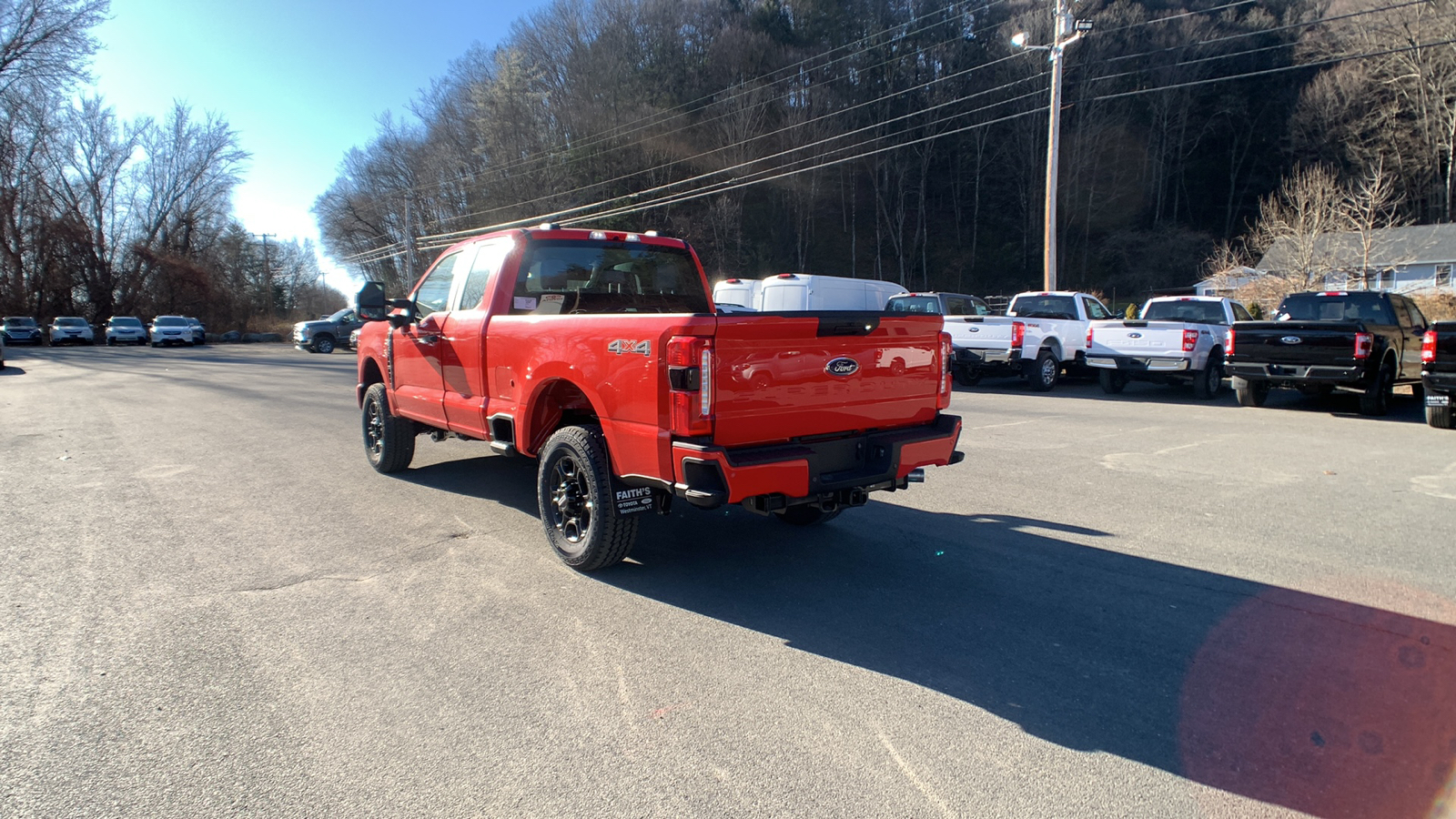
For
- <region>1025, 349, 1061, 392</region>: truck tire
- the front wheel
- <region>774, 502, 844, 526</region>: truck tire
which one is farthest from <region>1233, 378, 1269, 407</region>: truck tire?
<region>774, 502, 844, 526</region>: truck tire

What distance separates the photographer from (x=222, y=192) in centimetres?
6038

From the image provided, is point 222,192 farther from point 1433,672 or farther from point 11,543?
point 1433,672

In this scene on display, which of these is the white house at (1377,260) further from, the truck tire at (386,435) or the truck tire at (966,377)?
the truck tire at (386,435)

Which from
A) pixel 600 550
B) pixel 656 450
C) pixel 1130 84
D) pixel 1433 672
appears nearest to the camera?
pixel 1433 672

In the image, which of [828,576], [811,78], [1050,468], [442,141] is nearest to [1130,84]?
[811,78]

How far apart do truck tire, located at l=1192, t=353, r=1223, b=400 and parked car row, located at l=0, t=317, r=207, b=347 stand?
1851 inches

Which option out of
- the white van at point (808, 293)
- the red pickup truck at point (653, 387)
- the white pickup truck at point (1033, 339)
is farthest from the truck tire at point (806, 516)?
the white pickup truck at point (1033, 339)

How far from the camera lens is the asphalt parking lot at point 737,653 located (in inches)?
109

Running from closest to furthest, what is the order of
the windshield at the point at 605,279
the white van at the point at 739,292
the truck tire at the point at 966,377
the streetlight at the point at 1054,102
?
the windshield at the point at 605,279, the truck tire at the point at 966,377, the white van at the point at 739,292, the streetlight at the point at 1054,102

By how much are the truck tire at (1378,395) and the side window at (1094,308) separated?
5991mm

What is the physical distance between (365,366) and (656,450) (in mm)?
5246

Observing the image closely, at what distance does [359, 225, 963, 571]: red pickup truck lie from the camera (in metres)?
4.05

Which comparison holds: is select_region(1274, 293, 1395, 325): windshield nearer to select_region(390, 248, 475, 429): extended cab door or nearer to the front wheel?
the front wheel

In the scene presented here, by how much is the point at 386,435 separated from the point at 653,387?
178 inches
